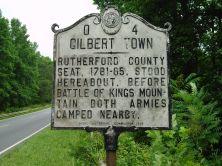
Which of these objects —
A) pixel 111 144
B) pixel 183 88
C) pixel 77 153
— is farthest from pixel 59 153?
pixel 111 144

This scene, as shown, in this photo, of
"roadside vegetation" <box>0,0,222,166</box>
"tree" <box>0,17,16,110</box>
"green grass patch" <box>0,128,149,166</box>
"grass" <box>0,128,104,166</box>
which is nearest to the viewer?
"green grass patch" <box>0,128,149,166</box>

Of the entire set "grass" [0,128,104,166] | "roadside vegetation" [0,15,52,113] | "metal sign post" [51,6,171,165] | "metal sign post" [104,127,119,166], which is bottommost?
"grass" [0,128,104,166]

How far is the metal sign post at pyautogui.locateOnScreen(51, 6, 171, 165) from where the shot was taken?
16.6 ft

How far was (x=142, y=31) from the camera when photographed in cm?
518

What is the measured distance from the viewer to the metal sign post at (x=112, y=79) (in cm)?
507

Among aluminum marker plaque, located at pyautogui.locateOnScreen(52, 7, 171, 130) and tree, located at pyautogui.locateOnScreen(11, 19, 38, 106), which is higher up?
tree, located at pyautogui.locateOnScreen(11, 19, 38, 106)

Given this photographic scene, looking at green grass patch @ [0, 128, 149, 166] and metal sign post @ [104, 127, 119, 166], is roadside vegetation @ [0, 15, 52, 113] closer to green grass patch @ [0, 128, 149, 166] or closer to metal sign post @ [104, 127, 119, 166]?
green grass patch @ [0, 128, 149, 166]

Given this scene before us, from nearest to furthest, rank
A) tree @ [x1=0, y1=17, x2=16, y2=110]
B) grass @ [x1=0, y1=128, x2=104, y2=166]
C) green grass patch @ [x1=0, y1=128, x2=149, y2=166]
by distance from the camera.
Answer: green grass patch @ [x1=0, y1=128, x2=149, y2=166], grass @ [x1=0, y1=128, x2=104, y2=166], tree @ [x1=0, y1=17, x2=16, y2=110]

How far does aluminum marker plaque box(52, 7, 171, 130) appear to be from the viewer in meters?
5.07

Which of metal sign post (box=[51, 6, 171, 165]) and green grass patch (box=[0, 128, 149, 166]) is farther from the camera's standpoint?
green grass patch (box=[0, 128, 149, 166])

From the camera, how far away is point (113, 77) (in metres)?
5.09

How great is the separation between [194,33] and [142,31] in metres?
15.0

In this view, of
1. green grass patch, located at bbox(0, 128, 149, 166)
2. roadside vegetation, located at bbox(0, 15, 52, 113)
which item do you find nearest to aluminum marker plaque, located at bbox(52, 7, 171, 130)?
green grass patch, located at bbox(0, 128, 149, 166)

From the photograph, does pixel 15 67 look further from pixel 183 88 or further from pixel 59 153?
pixel 183 88
